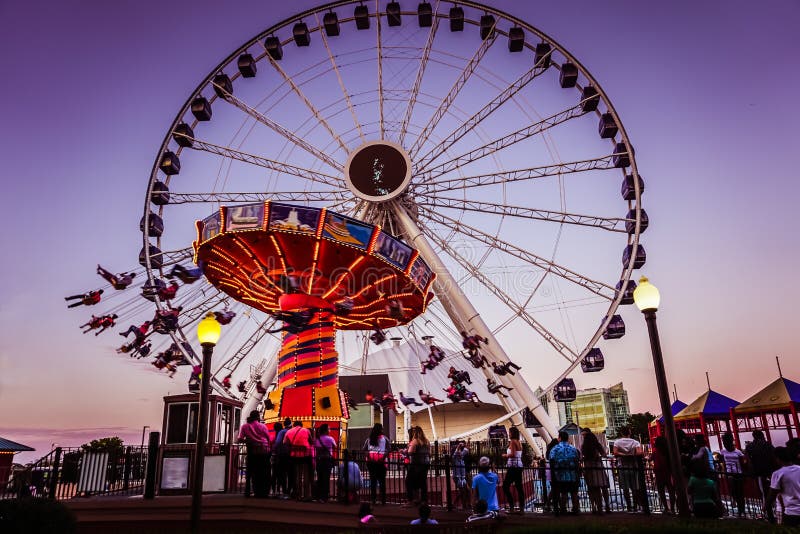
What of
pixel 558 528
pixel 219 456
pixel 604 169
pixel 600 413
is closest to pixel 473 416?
pixel 604 169

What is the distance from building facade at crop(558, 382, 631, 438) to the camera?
317 ft

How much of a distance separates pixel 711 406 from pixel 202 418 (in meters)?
21.5

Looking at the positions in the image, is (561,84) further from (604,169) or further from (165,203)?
(165,203)

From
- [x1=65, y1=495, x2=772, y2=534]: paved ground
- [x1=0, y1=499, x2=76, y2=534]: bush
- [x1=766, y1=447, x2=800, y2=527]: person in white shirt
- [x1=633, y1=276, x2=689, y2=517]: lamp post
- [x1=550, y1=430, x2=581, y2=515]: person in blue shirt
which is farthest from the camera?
[x1=550, y1=430, x2=581, y2=515]: person in blue shirt

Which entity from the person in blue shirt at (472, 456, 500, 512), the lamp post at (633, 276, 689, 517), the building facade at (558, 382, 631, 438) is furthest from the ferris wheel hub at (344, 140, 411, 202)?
the building facade at (558, 382, 631, 438)

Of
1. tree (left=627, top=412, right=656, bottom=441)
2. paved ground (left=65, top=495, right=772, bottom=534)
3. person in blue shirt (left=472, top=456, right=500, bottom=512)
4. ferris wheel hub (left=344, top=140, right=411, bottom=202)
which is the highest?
ferris wheel hub (left=344, top=140, right=411, bottom=202)

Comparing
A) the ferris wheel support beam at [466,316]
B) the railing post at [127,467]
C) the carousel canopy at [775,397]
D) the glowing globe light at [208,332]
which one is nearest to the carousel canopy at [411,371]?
the ferris wheel support beam at [466,316]

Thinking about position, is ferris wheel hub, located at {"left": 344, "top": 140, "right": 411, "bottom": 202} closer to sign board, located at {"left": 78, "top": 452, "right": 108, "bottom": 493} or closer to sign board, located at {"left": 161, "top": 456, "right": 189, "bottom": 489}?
sign board, located at {"left": 161, "top": 456, "right": 189, "bottom": 489}

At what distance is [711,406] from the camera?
78.3ft

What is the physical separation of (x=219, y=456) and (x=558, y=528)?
7.67 meters

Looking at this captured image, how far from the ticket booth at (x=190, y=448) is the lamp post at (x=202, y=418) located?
3115 millimetres

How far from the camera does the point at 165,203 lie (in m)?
22.9

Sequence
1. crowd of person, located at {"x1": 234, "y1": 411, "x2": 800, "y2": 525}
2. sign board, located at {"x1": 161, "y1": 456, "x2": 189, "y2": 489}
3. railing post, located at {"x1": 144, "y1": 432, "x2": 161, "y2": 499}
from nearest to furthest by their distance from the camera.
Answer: crowd of person, located at {"x1": 234, "y1": 411, "x2": 800, "y2": 525} → railing post, located at {"x1": 144, "y1": 432, "x2": 161, "y2": 499} → sign board, located at {"x1": 161, "y1": 456, "x2": 189, "y2": 489}

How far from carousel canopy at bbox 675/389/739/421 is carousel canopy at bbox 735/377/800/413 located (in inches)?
48.7
